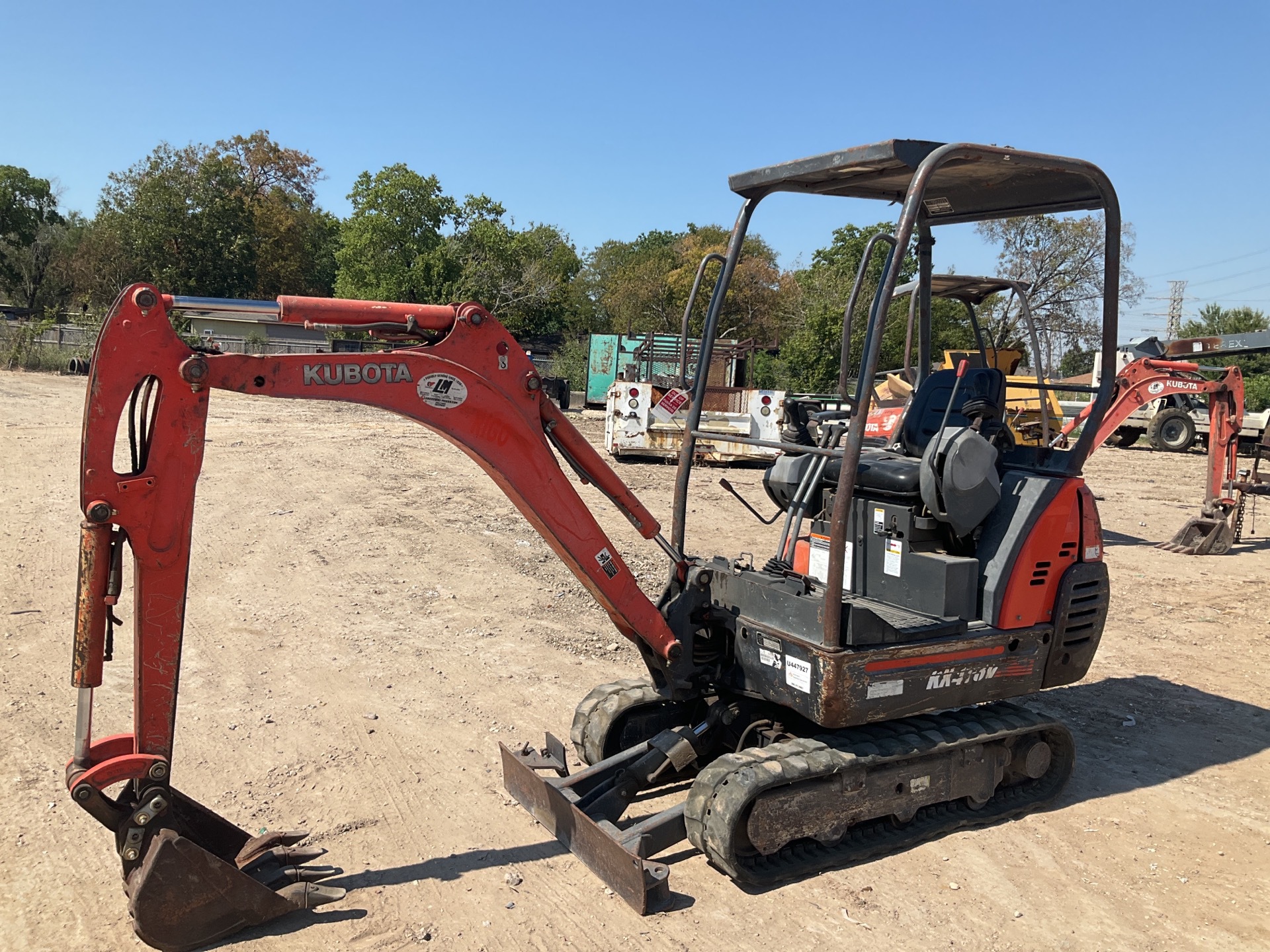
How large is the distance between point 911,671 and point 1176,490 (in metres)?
16.1

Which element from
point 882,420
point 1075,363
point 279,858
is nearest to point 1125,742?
point 882,420

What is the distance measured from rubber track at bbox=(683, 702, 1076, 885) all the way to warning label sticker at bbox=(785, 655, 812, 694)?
284 millimetres

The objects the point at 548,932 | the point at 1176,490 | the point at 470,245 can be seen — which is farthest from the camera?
the point at 470,245

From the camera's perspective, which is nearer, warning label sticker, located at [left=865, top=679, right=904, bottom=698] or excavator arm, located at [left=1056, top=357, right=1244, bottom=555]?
warning label sticker, located at [left=865, top=679, right=904, bottom=698]

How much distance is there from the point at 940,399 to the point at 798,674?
1.86m

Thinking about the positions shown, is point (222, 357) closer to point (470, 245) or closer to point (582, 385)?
point (582, 385)

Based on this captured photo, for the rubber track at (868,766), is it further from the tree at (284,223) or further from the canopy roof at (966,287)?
the tree at (284,223)

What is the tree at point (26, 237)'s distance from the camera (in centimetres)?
4678

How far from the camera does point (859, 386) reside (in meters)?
4.00

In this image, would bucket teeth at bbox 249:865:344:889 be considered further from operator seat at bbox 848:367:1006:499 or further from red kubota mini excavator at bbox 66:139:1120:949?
operator seat at bbox 848:367:1006:499

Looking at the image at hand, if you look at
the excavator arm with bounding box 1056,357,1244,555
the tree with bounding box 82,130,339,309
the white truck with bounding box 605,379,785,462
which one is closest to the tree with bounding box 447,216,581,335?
the tree with bounding box 82,130,339,309

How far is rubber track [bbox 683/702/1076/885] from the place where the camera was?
4008 millimetres

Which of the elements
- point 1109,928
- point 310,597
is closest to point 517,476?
point 1109,928

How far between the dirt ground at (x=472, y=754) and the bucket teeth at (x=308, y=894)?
0.24 feet
